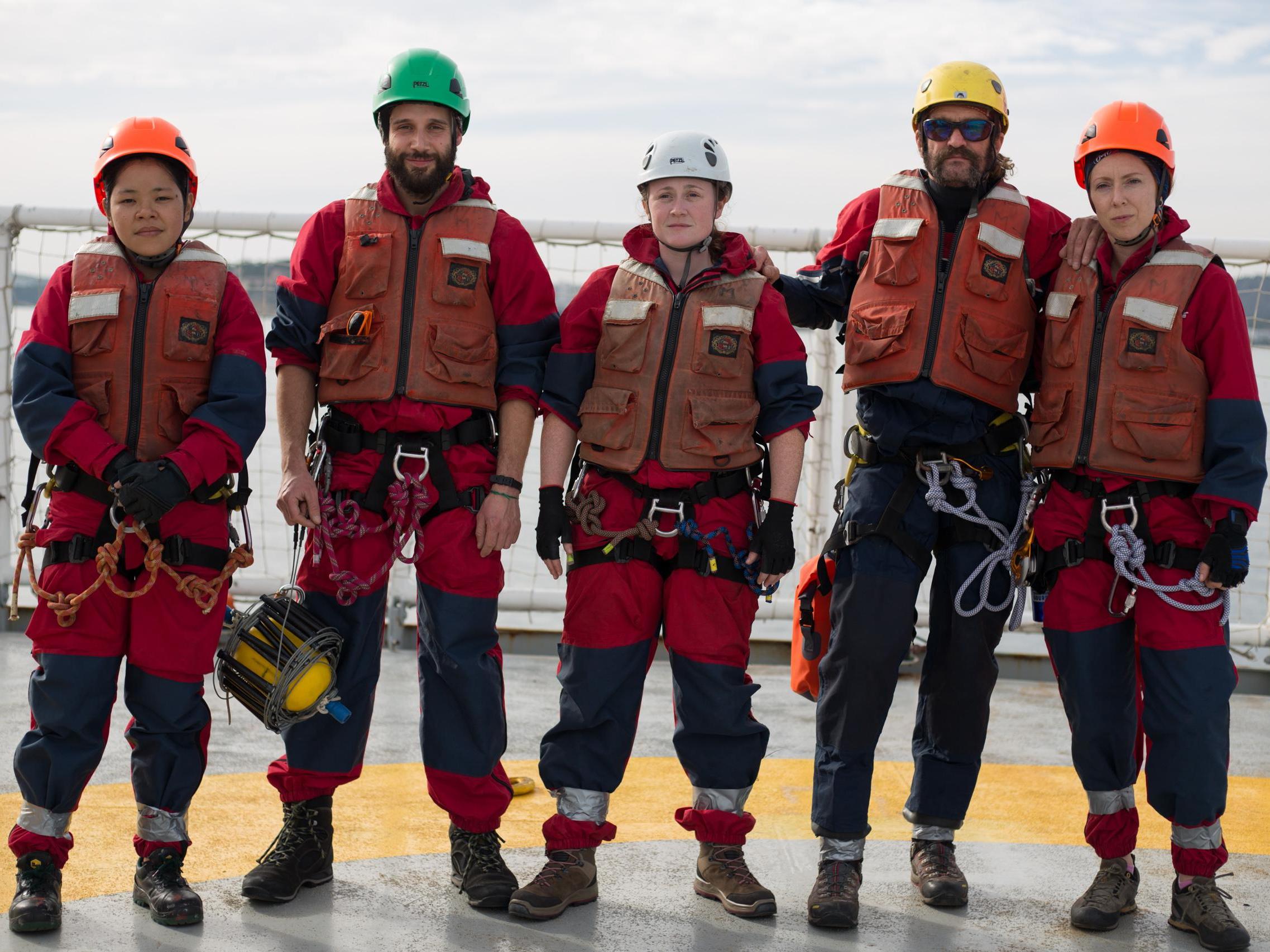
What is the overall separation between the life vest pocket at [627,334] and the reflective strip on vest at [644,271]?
78mm

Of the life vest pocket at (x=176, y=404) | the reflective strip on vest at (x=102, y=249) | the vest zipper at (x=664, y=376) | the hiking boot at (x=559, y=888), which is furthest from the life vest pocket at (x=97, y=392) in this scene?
the hiking boot at (x=559, y=888)

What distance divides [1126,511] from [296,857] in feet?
8.35

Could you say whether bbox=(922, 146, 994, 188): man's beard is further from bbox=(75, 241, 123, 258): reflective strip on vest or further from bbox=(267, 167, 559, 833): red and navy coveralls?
bbox=(75, 241, 123, 258): reflective strip on vest

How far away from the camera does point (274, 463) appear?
40.2 feet

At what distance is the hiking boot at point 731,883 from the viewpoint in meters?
4.00

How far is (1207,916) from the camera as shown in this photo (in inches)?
153

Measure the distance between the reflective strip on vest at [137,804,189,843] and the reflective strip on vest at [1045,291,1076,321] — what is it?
284 cm

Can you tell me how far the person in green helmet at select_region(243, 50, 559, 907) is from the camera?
4074 millimetres

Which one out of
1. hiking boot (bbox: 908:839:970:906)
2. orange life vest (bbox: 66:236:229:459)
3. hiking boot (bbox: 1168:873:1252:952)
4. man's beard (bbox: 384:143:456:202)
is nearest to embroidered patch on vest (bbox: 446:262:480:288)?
man's beard (bbox: 384:143:456:202)

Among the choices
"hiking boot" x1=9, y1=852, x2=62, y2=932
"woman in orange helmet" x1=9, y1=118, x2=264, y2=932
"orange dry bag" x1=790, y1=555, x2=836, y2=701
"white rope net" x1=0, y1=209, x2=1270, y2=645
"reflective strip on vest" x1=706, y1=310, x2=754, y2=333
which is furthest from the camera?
"white rope net" x1=0, y1=209, x2=1270, y2=645

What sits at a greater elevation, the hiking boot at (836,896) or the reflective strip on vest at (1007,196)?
the reflective strip on vest at (1007,196)

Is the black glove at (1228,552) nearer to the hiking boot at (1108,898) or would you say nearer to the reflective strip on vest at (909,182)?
the hiking boot at (1108,898)

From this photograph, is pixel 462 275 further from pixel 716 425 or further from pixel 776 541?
pixel 776 541

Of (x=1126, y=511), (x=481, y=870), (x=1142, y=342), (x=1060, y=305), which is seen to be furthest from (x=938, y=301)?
(x=481, y=870)
